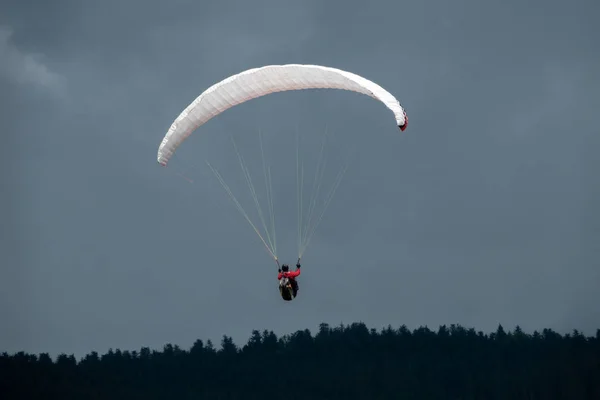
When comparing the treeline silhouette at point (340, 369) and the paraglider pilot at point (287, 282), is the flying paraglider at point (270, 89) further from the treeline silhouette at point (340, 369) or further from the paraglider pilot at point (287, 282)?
the treeline silhouette at point (340, 369)

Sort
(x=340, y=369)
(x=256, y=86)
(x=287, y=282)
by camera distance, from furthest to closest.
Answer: (x=340, y=369)
(x=256, y=86)
(x=287, y=282)

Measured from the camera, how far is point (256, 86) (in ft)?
135

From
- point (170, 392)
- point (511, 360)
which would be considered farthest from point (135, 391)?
point (511, 360)

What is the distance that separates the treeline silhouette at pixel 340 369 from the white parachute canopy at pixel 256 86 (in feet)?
209

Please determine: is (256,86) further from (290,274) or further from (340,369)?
(340,369)

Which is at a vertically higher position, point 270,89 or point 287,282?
point 270,89

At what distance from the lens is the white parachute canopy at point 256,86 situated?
39.3m

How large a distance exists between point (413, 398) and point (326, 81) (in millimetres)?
74032

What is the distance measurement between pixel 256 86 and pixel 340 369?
275 ft

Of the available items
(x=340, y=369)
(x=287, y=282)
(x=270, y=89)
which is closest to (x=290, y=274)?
(x=287, y=282)

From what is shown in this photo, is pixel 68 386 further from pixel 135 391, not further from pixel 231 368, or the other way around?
pixel 231 368

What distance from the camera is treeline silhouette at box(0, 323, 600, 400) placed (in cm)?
11000

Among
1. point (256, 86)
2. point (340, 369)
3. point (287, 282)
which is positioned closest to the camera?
point (287, 282)

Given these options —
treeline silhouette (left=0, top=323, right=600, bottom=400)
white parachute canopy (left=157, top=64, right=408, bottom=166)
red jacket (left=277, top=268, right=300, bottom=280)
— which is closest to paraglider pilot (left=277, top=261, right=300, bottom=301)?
red jacket (left=277, top=268, right=300, bottom=280)
